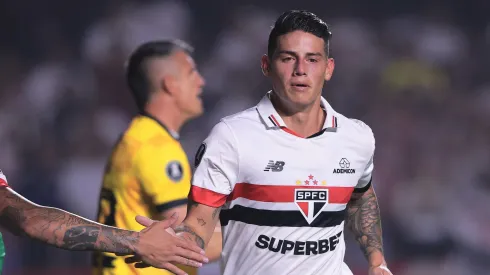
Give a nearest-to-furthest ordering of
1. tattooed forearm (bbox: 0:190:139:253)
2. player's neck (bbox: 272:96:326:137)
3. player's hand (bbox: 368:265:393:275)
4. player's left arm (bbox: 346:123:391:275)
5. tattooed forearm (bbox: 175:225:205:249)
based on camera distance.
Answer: tattooed forearm (bbox: 0:190:139:253) → tattooed forearm (bbox: 175:225:205:249) → player's neck (bbox: 272:96:326:137) → player's hand (bbox: 368:265:393:275) → player's left arm (bbox: 346:123:391:275)

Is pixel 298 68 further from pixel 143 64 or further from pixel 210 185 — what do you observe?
pixel 143 64

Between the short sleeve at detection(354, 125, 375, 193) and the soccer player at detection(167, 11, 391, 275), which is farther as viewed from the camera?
the short sleeve at detection(354, 125, 375, 193)

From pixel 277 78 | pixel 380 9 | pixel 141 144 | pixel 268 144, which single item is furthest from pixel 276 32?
pixel 380 9

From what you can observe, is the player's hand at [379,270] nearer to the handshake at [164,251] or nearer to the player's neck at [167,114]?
the handshake at [164,251]

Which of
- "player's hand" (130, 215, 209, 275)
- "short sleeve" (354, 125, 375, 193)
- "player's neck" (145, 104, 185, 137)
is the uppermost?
"player's neck" (145, 104, 185, 137)

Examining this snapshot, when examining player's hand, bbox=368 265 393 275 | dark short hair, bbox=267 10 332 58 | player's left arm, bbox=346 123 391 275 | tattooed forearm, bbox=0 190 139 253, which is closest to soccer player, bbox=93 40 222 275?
player's left arm, bbox=346 123 391 275

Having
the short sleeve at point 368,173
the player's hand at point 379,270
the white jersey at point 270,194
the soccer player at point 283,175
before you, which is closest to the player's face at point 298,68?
the soccer player at point 283,175

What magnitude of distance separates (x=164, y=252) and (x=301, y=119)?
0.78 m

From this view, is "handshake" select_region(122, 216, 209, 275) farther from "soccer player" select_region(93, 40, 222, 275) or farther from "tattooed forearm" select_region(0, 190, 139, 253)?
"soccer player" select_region(93, 40, 222, 275)

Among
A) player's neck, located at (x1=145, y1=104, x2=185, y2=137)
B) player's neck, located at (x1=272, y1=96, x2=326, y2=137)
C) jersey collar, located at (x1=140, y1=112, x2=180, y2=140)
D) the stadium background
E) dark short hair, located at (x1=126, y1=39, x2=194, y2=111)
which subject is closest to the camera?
player's neck, located at (x1=272, y1=96, x2=326, y2=137)

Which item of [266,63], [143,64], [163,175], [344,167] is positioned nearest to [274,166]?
[344,167]

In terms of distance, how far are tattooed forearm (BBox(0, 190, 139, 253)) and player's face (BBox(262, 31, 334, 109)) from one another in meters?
0.82

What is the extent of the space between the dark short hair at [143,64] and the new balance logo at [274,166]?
163 cm

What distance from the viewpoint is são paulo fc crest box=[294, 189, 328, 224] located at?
3.45 meters
